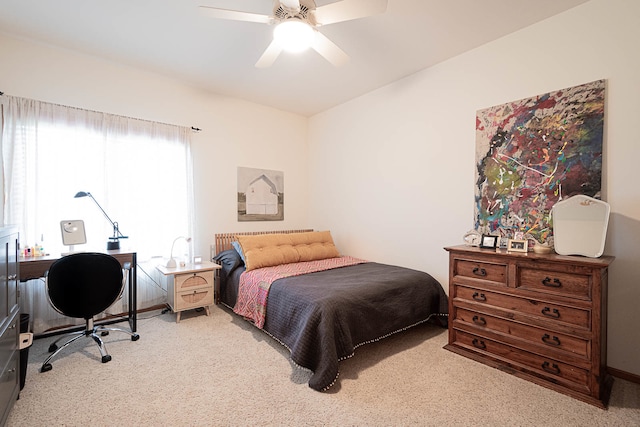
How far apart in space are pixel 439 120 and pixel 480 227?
1231 millimetres

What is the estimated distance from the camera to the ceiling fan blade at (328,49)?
215 cm

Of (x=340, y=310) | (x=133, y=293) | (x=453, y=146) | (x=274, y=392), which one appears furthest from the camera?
(x=453, y=146)

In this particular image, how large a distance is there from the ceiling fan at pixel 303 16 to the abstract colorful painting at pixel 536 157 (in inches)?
64.5

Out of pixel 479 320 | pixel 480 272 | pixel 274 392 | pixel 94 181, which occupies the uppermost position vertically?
pixel 94 181

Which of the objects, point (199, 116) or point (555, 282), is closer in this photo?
point (555, 282)

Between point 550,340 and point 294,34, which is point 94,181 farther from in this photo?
point 550,340

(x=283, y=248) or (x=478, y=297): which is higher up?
(x=283, y=248)

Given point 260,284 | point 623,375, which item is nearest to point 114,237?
point 260,284

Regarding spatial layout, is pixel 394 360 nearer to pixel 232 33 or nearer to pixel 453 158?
pixel 453 158

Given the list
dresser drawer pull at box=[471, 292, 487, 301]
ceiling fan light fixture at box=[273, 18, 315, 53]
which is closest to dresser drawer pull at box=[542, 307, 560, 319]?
dresser drawer pull at box=[471, 292, 487, 301]

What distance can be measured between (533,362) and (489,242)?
3.08ft

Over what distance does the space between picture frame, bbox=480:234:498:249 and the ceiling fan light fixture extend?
2.18 meters

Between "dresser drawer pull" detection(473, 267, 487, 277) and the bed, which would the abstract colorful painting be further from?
the bed

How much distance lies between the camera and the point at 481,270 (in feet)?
7.92
